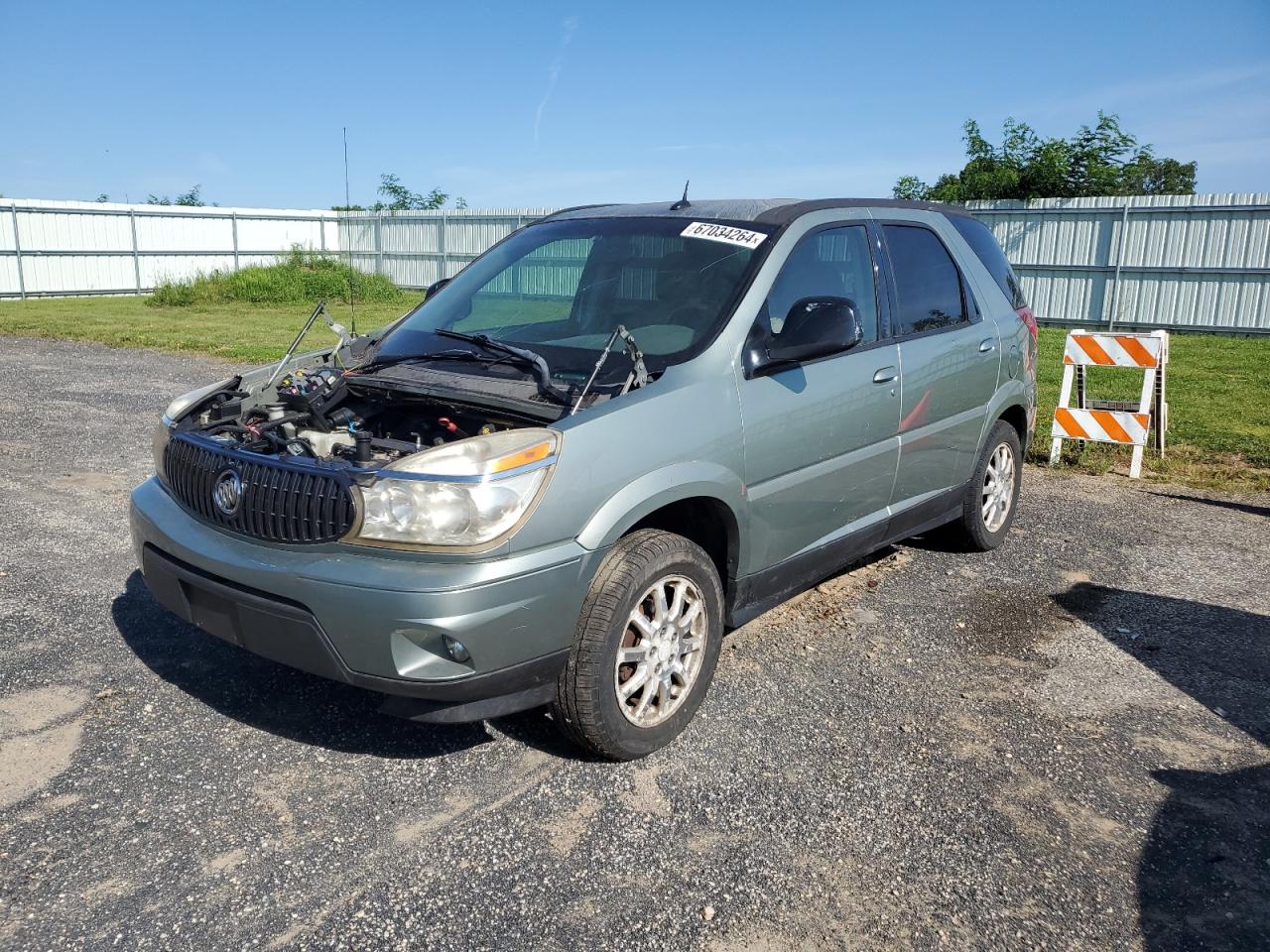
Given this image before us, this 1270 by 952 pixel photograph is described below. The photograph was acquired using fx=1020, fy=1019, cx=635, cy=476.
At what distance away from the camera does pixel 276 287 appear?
84.4ft

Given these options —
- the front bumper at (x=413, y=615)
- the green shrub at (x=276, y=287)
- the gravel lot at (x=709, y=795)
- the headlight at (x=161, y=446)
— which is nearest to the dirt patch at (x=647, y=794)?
the gravel lot at (x=709, y=795)

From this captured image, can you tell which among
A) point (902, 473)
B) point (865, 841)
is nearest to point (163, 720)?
point (865, 841)

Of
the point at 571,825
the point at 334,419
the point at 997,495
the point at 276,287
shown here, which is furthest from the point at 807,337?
the point at 276,287

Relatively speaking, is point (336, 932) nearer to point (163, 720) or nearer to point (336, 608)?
point (336, 608)

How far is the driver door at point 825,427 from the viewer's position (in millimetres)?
3949

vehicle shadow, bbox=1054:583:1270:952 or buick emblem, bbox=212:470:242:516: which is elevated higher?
buick emblem, bbox=212:470:242:516

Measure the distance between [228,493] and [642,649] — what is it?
1.48 m

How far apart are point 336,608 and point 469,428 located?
972 mm

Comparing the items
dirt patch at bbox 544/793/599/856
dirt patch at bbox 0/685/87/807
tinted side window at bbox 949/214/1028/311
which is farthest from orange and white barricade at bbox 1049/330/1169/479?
dirt patch at bbox 0/685/87/807

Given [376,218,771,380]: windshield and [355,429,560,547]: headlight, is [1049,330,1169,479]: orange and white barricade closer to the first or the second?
[376,218,771,380]: windshield

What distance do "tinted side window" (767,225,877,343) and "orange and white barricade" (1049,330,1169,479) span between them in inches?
163

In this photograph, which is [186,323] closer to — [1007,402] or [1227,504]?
[1007,402]

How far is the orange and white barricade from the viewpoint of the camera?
26.9ft

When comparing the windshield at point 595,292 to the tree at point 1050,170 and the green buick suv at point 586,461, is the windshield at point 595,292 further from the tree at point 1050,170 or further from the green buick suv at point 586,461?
the tree at point 1050,170
